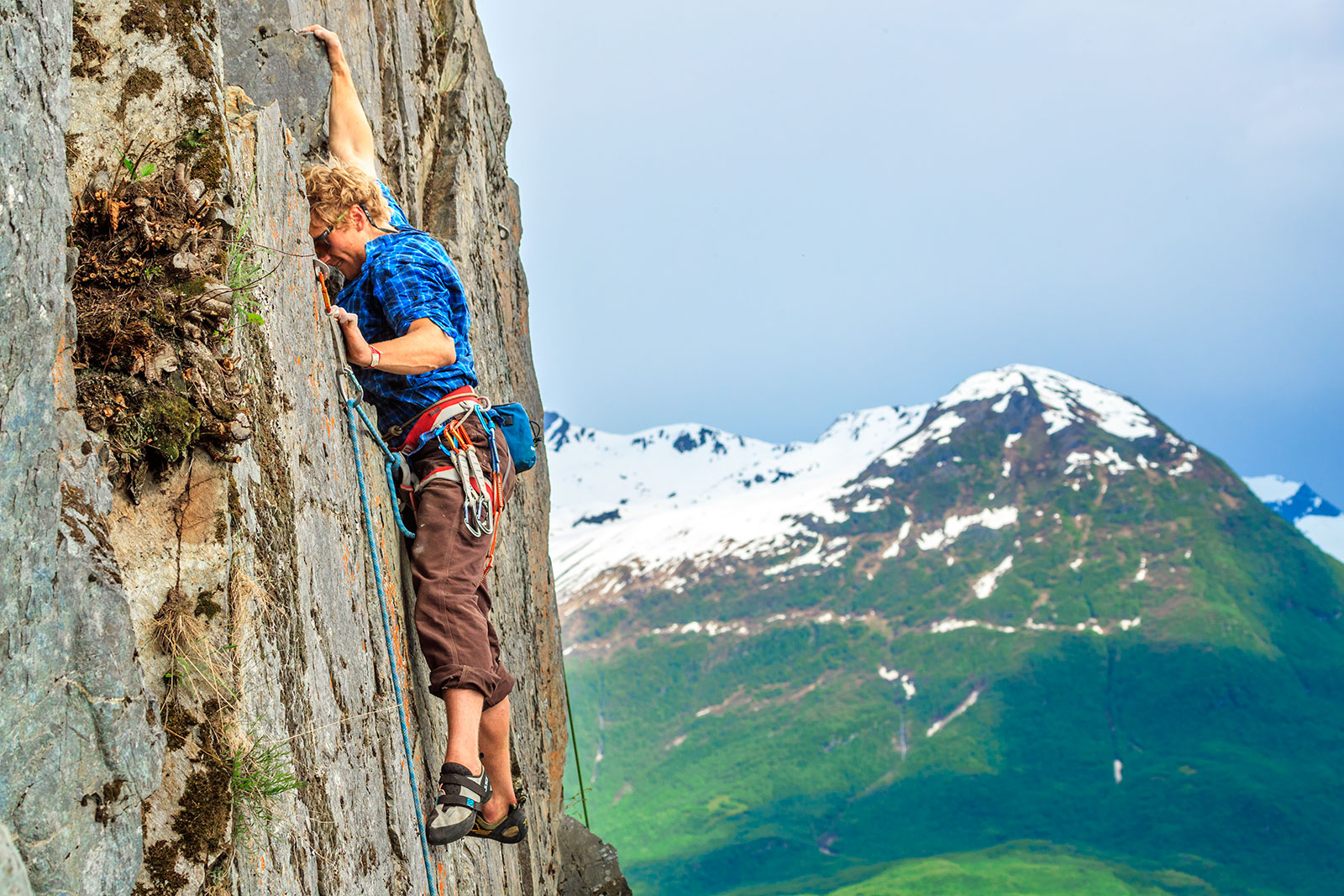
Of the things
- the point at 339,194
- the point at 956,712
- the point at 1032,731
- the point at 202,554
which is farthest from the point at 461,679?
the point at 956,712

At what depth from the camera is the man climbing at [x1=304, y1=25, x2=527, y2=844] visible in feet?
22.1

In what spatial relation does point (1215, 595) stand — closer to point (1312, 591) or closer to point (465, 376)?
point (1312, 591)

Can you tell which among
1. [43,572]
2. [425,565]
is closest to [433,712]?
[425,565]

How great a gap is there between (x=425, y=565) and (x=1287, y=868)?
156m

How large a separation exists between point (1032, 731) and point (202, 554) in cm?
17405

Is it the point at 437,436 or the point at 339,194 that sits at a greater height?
the point at 339,194

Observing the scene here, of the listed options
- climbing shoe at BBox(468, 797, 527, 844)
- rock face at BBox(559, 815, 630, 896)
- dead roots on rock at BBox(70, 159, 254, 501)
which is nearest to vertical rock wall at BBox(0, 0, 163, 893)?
dead roots on rock at BBox(70, 159, 254, 501)

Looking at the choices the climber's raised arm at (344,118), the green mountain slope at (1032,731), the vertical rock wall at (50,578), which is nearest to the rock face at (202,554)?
the vertical rock wall at (50,578)

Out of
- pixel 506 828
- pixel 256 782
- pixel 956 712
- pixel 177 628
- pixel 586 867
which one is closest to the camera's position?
pixel 177 628

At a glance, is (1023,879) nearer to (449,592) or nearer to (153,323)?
(449,592)

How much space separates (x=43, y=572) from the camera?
150 inches

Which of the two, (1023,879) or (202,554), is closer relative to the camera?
(202,554)

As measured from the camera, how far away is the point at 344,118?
Answer: 8.56 meters

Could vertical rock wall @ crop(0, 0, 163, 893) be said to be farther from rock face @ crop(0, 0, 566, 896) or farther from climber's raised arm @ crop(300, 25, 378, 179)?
climber's raised arm @ crop(300, 25, 378, 179)
